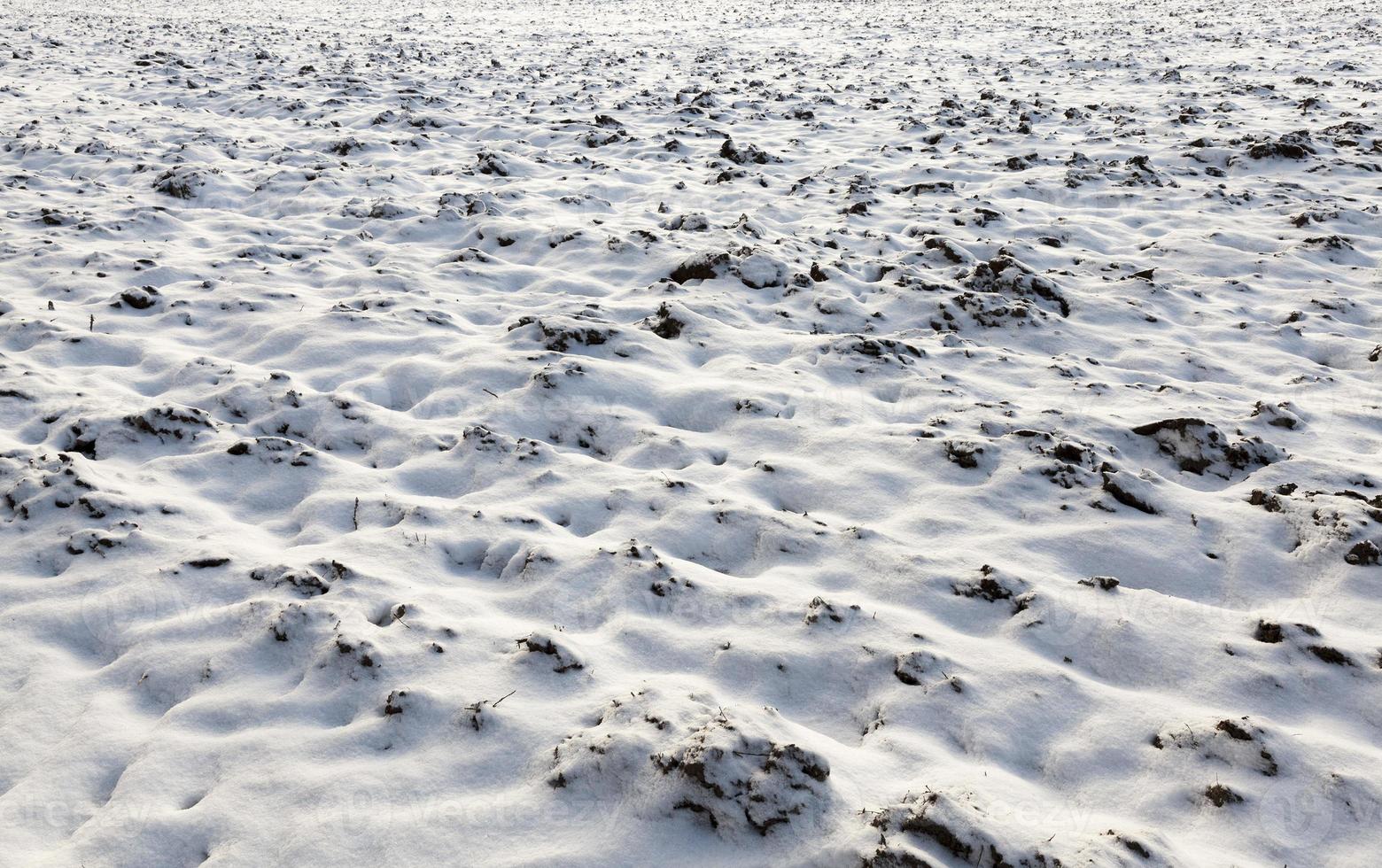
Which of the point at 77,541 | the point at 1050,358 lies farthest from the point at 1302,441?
the point at 77,541

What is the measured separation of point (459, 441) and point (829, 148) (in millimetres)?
7711

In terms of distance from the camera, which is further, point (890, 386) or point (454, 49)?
point (454, 49)

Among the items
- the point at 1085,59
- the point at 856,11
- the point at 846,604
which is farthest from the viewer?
the point at 856,11

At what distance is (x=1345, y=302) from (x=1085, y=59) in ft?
39.5

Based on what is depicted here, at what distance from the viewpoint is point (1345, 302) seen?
6453mm

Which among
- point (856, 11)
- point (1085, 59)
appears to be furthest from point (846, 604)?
point (856, 11)

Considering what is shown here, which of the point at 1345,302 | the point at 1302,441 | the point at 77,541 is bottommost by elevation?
the point at 77,541

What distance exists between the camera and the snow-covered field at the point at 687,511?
2773 millimetres

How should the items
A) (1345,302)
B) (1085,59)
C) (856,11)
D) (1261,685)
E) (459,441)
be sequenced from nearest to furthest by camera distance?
(1261,685)
(459,441)
(1345,302)
(1085,59)
(856,11)

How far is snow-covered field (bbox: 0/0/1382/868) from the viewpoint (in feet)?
9.10

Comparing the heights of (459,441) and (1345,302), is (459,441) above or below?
below

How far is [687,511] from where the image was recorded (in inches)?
164

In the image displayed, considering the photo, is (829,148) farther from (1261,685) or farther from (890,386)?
(1261,685)

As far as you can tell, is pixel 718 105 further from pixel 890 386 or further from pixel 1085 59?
pixel 890 386
